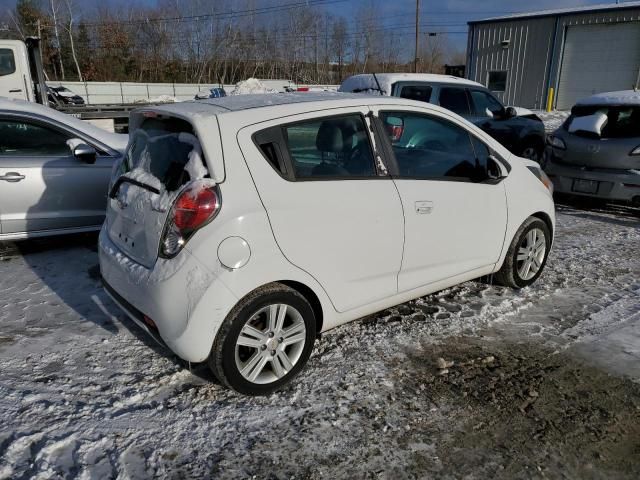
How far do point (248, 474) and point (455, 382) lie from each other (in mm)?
1445

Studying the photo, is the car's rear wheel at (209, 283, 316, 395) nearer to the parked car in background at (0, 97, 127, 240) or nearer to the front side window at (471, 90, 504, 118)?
the parked car in background at (0, 97, 127, 240)

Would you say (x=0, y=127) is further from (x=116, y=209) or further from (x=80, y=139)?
(x=116, y=209)

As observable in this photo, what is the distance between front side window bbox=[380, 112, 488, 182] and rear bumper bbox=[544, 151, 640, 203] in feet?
12.3

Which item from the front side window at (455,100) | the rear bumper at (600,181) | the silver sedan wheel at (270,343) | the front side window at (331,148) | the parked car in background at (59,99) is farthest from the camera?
the parked car in background at (59,99)

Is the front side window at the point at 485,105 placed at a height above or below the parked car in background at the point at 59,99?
above

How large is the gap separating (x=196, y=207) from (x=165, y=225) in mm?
236

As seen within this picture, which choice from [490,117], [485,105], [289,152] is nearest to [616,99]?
[490,117]

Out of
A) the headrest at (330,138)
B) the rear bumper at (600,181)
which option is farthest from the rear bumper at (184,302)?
the rear bumper at (600,181)

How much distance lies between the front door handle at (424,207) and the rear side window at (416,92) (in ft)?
16.6

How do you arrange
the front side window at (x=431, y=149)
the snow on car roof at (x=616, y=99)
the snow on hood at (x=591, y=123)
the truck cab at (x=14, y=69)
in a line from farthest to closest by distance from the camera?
the truck cab at (x=14, y=69) < the snow on hood at (x=591, y=123) < the snow on car roof at (x=616, y=99) < the front side window at (x=431, y=149)

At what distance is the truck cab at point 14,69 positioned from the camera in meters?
12.2

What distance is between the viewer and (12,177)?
5.16 m

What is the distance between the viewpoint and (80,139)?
18.4 feet

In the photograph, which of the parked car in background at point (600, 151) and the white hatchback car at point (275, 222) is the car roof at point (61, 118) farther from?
the parked car in background at point (600, 151)
